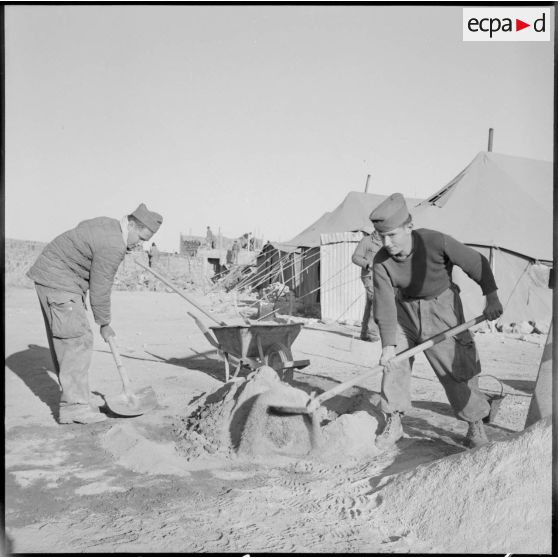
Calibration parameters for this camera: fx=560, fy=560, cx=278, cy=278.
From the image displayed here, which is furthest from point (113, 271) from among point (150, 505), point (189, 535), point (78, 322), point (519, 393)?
point (519, 393)

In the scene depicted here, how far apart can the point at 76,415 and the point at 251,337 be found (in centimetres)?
158

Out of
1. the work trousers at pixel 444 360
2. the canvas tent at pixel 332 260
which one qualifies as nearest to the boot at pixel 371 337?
the canvas tent at pixel 332 260

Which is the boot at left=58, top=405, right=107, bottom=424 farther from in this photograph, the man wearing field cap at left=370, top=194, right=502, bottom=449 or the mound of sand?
the man wearing field cap at left=370, top=194, right=502, bottom=449

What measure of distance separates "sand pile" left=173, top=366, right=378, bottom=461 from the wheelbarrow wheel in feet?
3.91

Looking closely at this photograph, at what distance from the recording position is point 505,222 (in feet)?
35.3

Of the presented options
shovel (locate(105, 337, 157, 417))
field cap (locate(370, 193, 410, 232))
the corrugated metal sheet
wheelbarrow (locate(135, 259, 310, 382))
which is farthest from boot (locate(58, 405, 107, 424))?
the corrugated metal sheet

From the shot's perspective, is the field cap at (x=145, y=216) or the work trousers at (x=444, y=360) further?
the field cap at (x=145, y=216)

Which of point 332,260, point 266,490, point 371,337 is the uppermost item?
point 332,260

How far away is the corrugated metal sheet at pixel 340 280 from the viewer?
40.1ft

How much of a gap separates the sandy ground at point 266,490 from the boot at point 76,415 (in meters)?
0.08

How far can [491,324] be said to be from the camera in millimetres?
9906

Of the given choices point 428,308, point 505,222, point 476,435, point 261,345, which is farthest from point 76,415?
point 505,222

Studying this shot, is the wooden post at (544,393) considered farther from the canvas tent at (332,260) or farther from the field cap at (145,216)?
the canvas tent at (332,260)

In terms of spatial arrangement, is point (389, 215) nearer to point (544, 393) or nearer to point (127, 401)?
point (544, 393)
